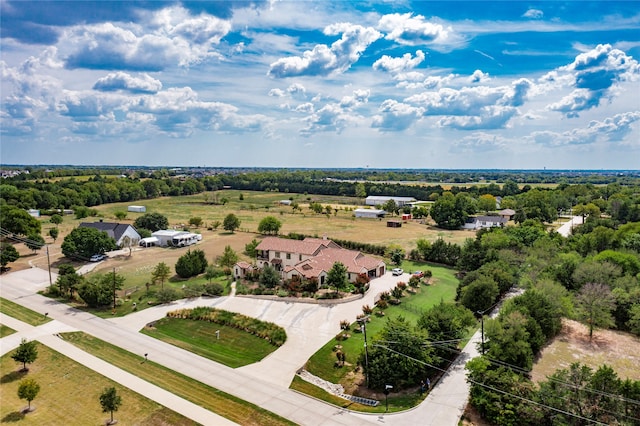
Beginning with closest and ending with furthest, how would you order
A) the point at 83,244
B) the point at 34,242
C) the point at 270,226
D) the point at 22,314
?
the point at 22,314 → the point at 83,244 → the point at 34,242 → the point at 270,226

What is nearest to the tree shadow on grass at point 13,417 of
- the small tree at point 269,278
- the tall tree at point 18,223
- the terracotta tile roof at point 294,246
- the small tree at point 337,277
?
the small tree at point 269,278

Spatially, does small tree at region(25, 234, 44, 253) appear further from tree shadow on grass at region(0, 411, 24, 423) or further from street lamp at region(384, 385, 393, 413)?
street lamp at region(384, 385, 393, 413)

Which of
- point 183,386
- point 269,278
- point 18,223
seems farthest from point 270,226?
point 183,386

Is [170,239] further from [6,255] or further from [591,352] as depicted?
[591,352]

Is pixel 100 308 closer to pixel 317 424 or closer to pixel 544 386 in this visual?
pixel 317 424

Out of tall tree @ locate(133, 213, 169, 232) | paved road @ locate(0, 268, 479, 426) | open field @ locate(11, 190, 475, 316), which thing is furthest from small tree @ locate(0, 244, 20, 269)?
tall tree @ locate(133, 213, 169, 232)
